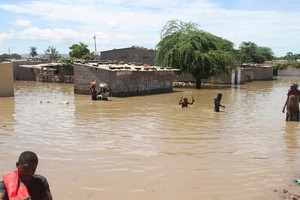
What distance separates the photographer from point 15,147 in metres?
8.03

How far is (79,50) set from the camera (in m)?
51.7

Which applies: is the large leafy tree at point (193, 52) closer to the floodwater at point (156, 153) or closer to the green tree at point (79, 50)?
the floodwater at point (156, 153)

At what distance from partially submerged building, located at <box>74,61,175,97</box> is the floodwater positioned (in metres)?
7.15

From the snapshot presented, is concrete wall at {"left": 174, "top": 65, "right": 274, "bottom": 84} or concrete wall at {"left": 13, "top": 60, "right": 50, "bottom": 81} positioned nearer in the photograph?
concrete wall at {"left": 174, "top": 65, "right": 274, "bottom": 84}

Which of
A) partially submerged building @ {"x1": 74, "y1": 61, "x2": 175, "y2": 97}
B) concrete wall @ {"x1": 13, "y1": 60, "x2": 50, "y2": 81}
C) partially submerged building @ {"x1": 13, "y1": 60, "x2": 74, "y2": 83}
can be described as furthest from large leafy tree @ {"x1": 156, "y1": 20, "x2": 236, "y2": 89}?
concrete wall @ {"x1": 13, "y1": 60, "x2": 50, "y2": 81}

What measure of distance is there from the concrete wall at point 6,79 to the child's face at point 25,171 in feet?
59.2

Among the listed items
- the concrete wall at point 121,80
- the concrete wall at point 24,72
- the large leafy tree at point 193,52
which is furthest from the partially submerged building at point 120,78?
the concrete wall at point 24,72

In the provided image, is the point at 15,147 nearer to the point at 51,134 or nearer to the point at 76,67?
the point at 51,134

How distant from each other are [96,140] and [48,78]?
91.5 ft

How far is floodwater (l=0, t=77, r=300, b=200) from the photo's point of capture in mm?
5488

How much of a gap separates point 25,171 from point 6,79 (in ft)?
60.2

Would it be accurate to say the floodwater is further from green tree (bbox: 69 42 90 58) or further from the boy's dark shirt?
green tree (bbox: 69 42 90 58)

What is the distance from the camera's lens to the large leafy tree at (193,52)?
90.8 ft

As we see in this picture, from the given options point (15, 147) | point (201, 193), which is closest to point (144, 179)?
point (201, 193)
